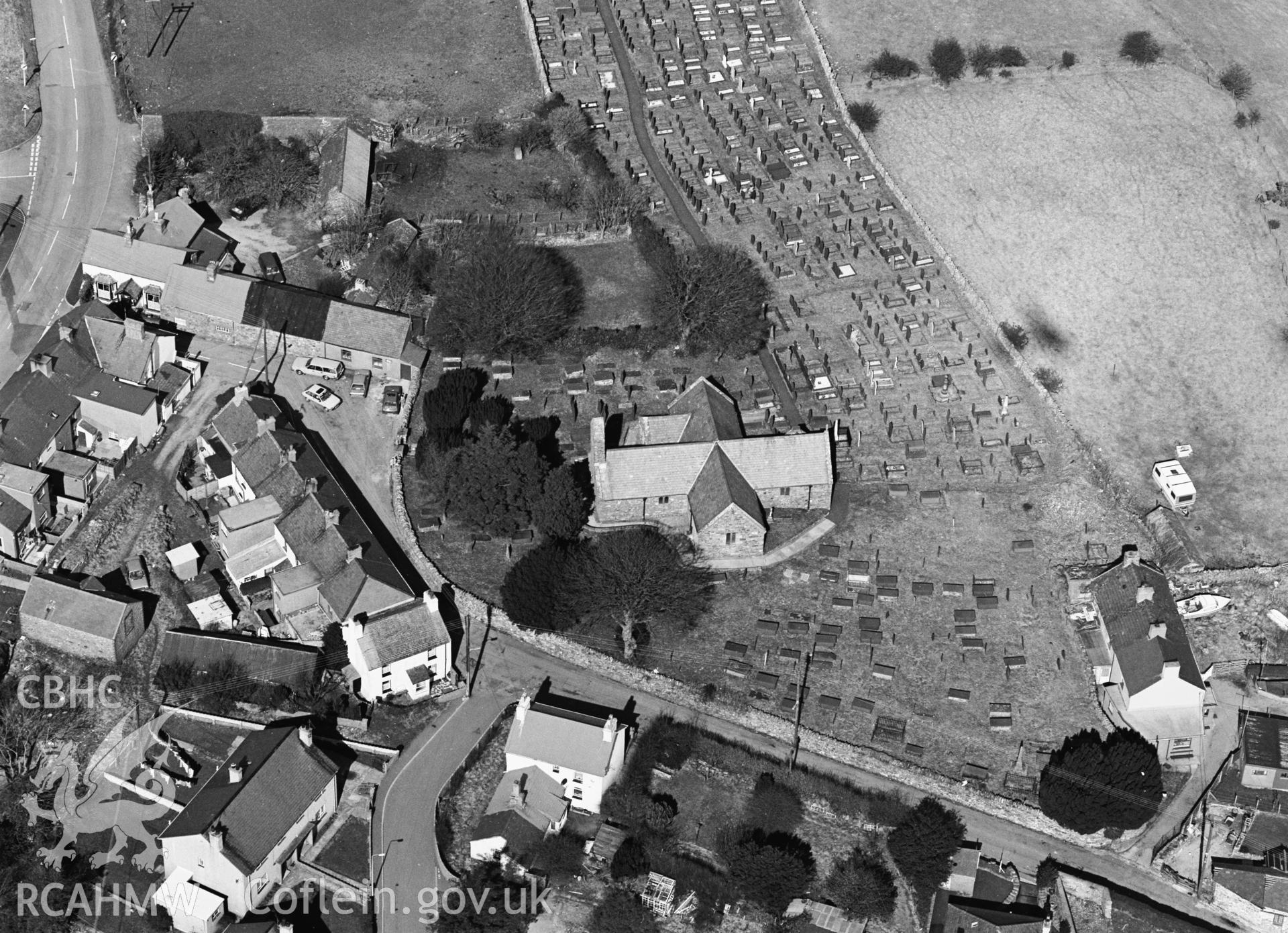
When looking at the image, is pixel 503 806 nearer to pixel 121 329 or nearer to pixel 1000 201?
pixel 121 329

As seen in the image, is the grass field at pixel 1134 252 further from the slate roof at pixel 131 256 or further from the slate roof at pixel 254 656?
the slate roof at pixel 131 256

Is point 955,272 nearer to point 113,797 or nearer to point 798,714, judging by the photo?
point 798,714

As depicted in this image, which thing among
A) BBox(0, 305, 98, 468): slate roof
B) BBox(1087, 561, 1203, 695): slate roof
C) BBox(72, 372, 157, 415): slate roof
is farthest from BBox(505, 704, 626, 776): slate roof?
BBox(0, 305, 98, 468): slate roof

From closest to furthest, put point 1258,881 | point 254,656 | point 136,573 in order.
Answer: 1. point 1258,881
2. point 254,656
3. point 136,573

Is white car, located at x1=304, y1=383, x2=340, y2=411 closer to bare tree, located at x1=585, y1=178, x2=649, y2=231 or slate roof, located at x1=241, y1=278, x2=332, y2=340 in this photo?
slate roof, located at x1=241, y1=278, x2=332, y2=340

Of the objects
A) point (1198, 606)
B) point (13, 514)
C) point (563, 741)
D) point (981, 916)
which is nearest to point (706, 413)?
point (563, 741)

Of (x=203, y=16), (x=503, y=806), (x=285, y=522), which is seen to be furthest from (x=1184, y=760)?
(x=203, y=16)

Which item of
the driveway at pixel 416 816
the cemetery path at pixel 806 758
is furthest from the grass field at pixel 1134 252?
the driveway at pixel 416 816
